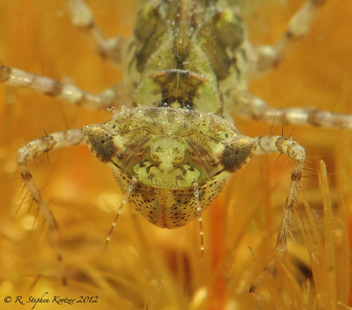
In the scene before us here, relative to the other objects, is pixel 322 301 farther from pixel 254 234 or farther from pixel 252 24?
pixel 252 24

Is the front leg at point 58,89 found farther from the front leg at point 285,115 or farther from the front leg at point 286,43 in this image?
the front leg at point 286,43

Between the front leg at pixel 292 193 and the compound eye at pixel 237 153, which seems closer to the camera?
the compound eye at pixel 237 153

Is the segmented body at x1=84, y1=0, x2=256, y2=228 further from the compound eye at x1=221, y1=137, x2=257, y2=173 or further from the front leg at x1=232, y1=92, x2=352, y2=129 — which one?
the front leg at x1=232, y1=92, x2=352, y2=129

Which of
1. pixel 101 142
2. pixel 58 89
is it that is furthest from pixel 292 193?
pixel 58 89

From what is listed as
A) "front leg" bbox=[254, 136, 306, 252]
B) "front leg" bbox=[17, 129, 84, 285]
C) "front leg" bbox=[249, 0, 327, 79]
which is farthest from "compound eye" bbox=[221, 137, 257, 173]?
"front leg" bbox=[249, 0, 327, 79]

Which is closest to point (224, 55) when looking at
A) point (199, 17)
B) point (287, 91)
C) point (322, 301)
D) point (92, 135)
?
point (199, 17)

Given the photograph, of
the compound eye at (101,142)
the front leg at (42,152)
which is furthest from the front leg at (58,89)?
the compound eye at (101,142)

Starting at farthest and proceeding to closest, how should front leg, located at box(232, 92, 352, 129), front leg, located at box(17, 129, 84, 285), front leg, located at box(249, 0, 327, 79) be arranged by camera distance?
1. front leg, located at box(249, 0, 327, 79)
2. front leg, located at box(232, 92, 352, 129)
3. front leg, located at box(17, 129, 84, 285)
